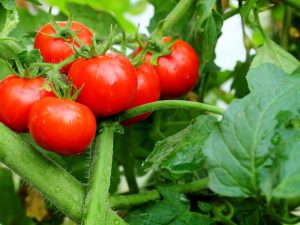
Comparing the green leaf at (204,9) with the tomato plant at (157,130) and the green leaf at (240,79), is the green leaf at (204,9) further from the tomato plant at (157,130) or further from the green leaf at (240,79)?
the green leaf at (240,79)

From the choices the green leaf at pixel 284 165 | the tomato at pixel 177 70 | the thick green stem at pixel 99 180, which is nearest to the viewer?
the green leaf at pixel 284 165

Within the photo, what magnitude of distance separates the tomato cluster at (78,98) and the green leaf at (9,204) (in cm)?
58

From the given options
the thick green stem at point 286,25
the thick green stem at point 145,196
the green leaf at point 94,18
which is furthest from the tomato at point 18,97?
the thick green stem at point 286,25

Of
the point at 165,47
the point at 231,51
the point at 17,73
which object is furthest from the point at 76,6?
the point at 231,51

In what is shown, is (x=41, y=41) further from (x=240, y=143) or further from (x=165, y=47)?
(x=240, y=143)

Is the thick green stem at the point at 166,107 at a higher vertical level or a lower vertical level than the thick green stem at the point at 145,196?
higher

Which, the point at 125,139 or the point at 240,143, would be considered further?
the point at 125,139

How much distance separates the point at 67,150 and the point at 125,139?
483 millimetres

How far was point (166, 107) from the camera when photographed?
969 mm

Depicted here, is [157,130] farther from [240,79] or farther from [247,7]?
[247,7]

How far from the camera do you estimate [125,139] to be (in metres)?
1.41

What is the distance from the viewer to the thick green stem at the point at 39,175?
937mm

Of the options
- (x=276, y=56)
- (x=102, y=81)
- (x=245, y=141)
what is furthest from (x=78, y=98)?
(x=276, y=56)

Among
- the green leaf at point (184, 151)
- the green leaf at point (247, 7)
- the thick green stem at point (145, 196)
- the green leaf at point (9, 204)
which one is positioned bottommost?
the green leaf at point (9, 204)
